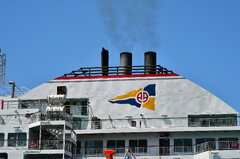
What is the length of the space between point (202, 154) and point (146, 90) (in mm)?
10322

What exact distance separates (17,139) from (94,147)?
25.6ft

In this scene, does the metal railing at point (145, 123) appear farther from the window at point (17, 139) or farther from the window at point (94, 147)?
the window at point (17, 139)

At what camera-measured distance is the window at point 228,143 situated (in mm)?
57075

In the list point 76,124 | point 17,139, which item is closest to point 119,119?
point 76,124

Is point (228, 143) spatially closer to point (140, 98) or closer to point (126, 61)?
point (140, 98)

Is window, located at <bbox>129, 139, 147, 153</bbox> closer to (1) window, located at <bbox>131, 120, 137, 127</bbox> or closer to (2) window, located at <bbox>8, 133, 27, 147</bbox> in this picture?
(1) window, located at <bbox>131, 120, 137, 127</bbox>

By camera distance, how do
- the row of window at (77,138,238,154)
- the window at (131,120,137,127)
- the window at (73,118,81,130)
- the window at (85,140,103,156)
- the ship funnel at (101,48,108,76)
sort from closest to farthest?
the row of window at (77,138,238,154) < the window at (85,140,103,156) < the window at (131,120,137,127) < the window at (73,118,81,130) < the ship funnel at (101,48,108,76)

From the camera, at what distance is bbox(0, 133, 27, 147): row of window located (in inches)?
2330

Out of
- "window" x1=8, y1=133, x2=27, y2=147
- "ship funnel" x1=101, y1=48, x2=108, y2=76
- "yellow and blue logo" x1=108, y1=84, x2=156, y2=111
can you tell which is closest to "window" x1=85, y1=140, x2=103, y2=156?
"yellow and blue logo" x1=108, y1=84, x2=156, y2=111

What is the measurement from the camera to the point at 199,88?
62.5 meters

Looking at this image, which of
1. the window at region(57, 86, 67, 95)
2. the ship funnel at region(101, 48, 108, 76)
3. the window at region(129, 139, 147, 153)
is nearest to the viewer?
the window at region(129, 139, 147, 153)

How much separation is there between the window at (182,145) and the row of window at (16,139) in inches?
592

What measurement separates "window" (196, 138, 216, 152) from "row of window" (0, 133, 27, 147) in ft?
56.2

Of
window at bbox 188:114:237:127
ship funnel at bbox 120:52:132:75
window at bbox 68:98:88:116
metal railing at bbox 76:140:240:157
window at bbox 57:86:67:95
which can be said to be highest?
ship funnel at bbox 120:52:132:75
